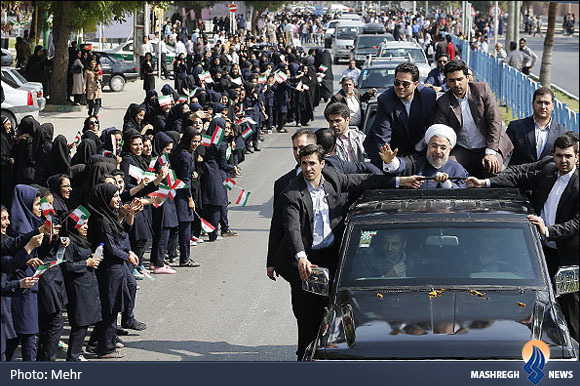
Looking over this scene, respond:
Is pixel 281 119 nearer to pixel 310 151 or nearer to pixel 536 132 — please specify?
pixel 536 132

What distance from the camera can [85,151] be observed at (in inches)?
422

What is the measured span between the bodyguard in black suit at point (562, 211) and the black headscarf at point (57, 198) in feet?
12.6

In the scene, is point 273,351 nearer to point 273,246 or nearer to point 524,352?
point 273,246

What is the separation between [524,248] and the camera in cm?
645

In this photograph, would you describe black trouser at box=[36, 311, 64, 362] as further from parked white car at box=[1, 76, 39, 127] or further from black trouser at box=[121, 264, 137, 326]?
parked white car at box=[1, 76, 39, 127]

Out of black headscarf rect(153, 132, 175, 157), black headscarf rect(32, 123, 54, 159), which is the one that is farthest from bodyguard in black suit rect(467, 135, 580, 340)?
black headscarf rect(153, 132, 175, 157)

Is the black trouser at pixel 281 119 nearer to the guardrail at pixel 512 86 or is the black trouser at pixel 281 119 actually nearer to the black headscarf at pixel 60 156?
the guardrail at pixel 512 86

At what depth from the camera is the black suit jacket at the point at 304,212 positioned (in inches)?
281

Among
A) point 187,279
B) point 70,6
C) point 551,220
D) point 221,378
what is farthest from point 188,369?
point 187,279

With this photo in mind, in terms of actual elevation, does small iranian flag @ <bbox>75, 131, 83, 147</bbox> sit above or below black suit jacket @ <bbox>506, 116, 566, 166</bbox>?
below

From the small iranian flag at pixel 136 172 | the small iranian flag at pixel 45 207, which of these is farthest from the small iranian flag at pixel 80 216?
the small iranian flag at pixel 136 172

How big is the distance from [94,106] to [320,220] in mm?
3900

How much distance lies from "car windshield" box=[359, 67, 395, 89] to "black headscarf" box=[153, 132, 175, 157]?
926cm

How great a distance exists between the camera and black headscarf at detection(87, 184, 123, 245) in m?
8.69
